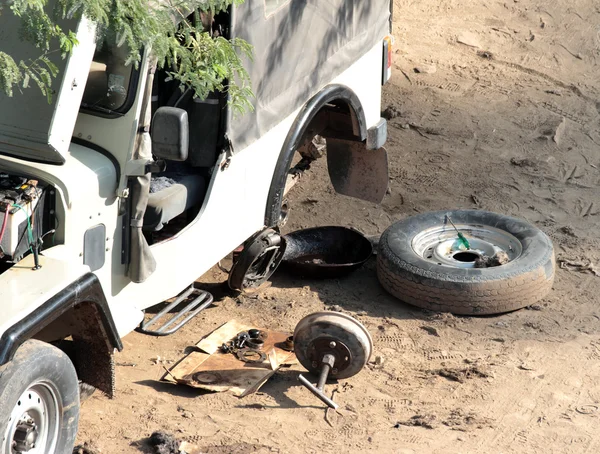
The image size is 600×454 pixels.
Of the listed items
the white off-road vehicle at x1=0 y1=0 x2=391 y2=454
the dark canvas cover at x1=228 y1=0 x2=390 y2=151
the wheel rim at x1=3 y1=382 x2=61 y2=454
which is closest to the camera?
the wheel rim at x1=3 y1=382 x2=61 y2=454

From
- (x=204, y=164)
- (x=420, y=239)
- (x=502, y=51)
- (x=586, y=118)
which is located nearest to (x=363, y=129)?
(x=420, y=239)

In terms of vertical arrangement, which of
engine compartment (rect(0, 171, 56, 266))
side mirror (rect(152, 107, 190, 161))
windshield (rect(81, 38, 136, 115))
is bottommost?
engine compartment (rect(0, 171, 56, 266))

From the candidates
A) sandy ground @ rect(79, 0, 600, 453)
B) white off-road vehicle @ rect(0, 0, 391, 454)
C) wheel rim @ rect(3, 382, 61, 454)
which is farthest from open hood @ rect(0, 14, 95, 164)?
sandy ground @ rect(79, 0, 600, 453)

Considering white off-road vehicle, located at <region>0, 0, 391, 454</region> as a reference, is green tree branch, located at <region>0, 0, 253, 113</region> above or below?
above

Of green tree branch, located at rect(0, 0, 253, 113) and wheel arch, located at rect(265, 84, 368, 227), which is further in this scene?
wheel arch, located at rect(265, 84, 368, 227)

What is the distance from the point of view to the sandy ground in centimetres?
527

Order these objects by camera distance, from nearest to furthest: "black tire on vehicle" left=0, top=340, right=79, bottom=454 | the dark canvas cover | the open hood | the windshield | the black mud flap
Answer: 1. "black tire on vehicle" left=0, top=340, right=79, bottom=454
2. the open hood
3. the windshield
4. the dark canvas cover
5. the black mud flap

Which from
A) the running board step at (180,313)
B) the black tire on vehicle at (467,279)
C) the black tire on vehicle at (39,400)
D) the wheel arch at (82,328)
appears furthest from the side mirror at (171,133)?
the black tire on vehicle at (467,279)

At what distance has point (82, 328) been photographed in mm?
4730

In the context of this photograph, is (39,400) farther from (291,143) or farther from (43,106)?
(291,143)

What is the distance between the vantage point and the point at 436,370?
5961mm

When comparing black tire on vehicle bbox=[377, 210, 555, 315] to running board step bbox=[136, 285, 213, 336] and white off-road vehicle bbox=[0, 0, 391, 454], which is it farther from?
running board step bbox=[136, 285, 213, 336]

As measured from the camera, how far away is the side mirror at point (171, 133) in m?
4.56

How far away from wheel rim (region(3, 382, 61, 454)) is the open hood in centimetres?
107
